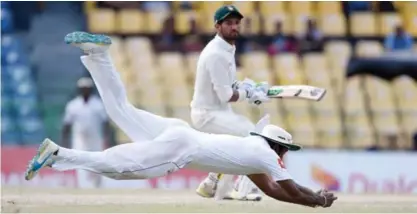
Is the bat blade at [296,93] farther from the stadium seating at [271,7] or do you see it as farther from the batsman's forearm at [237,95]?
the stadium seating at [271,7]

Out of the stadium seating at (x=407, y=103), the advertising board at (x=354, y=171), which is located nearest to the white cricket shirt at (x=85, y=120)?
the advertising board at (x=354, y=171)

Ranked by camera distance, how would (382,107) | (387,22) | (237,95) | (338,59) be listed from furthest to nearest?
(387,22) < (338,59) < (382,107) < (237,95)

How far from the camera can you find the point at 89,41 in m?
5.99

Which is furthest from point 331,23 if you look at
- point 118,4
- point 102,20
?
point 102,20

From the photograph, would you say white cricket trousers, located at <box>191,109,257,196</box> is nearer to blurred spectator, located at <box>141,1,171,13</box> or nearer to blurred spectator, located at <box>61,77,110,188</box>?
blurred spectator, located at <box>61,77,110,188</box>

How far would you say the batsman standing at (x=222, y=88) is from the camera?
6922mm

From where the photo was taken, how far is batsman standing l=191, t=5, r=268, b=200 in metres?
6.92

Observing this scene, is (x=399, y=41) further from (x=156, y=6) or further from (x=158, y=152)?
(x=158, y=152)

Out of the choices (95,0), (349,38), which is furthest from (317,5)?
(95,0)

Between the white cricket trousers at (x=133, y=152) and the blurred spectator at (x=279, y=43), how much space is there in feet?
21.8

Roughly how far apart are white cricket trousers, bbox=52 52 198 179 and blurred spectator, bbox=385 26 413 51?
274 inches

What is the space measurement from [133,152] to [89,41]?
0.65 m

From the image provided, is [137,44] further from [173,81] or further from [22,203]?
[22,203]

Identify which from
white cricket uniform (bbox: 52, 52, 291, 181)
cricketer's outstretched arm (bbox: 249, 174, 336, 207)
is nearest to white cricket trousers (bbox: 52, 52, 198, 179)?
white cricket uniform (bbox: 52, 52, 291, 181)
